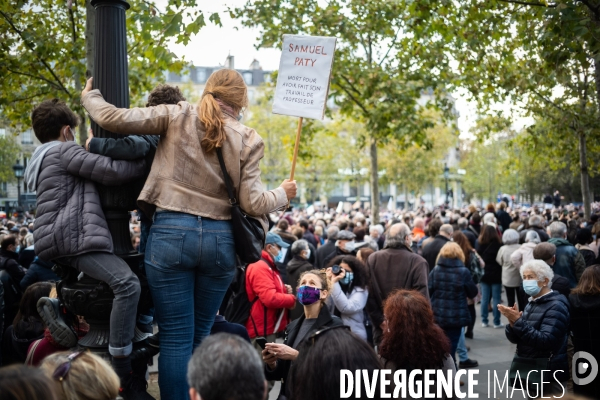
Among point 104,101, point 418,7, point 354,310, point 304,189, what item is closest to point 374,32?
point 418,7

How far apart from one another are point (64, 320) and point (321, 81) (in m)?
2.15

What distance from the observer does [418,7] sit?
397 inches

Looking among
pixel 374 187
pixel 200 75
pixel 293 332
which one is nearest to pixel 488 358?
pixel 293 332

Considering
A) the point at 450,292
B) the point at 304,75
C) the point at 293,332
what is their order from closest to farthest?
1. the point at 304,75
2. the point at 293,332
3. the point at 450,292

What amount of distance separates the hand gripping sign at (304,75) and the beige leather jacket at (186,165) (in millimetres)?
654

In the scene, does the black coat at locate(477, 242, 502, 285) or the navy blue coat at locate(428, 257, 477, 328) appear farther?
the black coat at locate(477, 242, 502, 285)

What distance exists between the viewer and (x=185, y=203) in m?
3.42

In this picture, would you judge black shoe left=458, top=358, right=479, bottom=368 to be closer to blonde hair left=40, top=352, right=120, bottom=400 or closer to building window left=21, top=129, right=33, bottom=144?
blonde hair left=40, top=352, right=120, bottom=400

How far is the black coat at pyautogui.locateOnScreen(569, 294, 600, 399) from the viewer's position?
6.34 metres

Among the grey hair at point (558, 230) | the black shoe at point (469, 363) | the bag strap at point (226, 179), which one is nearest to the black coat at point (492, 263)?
the grey hair at point (558, 230)

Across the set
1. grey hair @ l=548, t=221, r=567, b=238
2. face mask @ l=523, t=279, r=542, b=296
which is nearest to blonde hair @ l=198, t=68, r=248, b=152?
face mask @ l=523, t=279, r=542, b=296

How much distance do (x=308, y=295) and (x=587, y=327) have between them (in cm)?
318

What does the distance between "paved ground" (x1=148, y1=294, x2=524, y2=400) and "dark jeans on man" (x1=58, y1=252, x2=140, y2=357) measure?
127 inches

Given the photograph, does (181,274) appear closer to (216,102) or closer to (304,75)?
(216,102)
